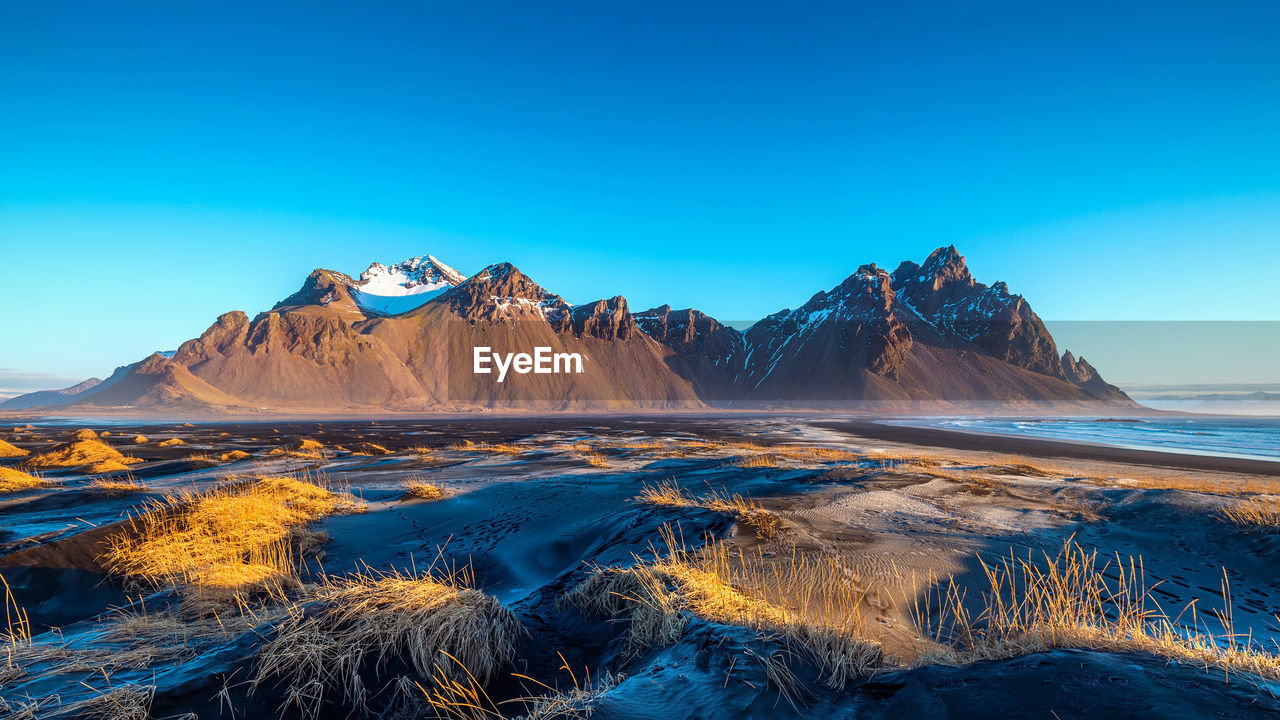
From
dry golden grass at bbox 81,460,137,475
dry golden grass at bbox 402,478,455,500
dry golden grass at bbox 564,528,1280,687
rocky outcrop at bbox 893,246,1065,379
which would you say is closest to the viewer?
dry golden grass at bbox 564,528,1280,687

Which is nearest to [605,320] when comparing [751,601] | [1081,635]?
[751,601]

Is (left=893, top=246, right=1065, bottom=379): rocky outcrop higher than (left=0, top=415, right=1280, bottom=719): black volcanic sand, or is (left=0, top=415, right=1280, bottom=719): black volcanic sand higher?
(left=893, top=246, right=1065, bottom=379): rocky outcrop

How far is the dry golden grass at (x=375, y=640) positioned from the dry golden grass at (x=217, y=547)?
1770mm

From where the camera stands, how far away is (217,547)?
265 inches

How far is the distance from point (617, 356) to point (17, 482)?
151604 mm

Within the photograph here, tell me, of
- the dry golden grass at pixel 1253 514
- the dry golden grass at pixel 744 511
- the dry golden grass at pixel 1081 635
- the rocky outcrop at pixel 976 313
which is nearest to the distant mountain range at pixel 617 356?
the rocky outcrop at pixel 976 313

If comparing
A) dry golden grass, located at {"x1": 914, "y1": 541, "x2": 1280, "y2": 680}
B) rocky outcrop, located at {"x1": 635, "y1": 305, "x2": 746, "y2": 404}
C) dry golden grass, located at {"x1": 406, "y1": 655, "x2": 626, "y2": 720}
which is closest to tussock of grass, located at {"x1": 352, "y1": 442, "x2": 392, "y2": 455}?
dry golden grass, located at {"x1": 406, "y1": 655, "x2": 626, "y2": 720}

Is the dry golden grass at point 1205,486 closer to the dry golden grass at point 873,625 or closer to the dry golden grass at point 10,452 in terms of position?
the dry golden grass at point 873,625

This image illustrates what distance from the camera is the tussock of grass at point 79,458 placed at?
60.8 feet

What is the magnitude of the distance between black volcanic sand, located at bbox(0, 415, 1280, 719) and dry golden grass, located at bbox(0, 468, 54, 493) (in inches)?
23.7

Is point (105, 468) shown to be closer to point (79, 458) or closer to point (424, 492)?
point (79, 458)

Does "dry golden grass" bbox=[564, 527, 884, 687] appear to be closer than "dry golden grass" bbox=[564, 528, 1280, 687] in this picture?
No

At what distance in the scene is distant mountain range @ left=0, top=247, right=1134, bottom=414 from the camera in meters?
112

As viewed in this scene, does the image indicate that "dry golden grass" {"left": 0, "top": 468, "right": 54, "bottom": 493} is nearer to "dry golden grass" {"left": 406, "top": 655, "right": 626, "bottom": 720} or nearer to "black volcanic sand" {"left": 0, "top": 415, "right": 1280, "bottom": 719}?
"black volcanic sand" {"left": 0, "top": 415, "right": 1280, "bottom": 719}
